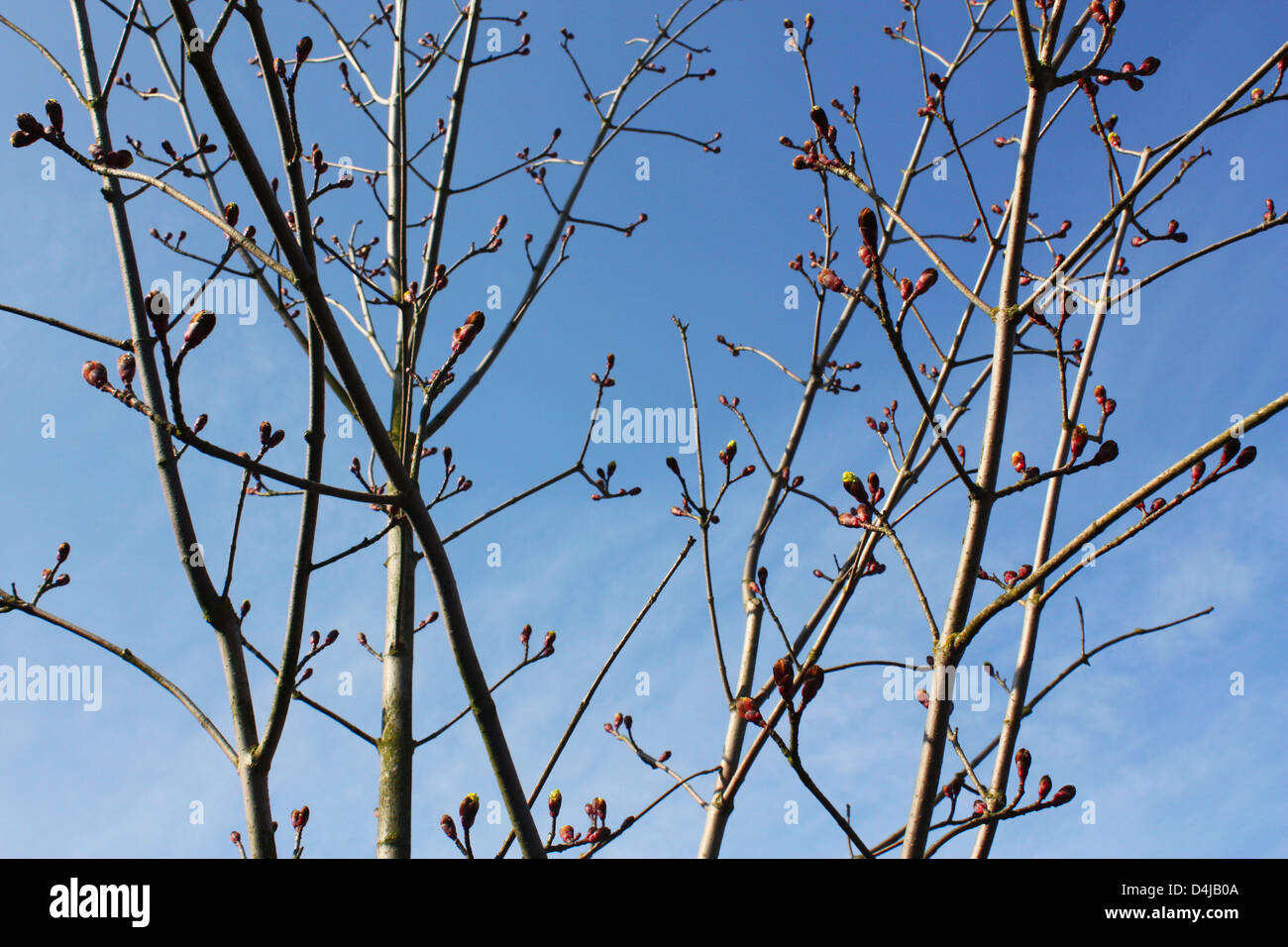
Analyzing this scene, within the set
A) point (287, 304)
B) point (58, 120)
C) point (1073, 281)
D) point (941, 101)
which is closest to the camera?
point (58, 120)

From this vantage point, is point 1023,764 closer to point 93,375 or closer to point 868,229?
point 868,229

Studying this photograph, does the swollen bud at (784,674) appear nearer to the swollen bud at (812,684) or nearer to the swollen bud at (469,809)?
the swollen bud at (812,684)

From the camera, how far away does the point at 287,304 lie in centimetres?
311

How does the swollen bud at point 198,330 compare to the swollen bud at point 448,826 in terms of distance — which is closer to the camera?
the swollen bud at point 198,330

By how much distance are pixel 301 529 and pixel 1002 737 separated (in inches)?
88.3

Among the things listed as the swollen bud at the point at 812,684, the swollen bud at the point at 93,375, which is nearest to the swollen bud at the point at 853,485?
the swollen bud at the point at 812,684

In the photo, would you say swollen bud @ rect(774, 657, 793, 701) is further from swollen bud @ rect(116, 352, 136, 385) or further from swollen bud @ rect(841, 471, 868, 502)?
swollen bud @ rect(116, 352, 136, 385)

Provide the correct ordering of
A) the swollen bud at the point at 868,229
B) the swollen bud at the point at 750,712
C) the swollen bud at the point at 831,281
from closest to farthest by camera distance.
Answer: the swollen bud at the point at 868,229 → the swollen bud at the point at 831,281 → the swollen bud at the point at 750,712

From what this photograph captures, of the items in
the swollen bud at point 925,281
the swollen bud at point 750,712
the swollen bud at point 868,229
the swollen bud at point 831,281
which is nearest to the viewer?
the swollen bud at point 868,229

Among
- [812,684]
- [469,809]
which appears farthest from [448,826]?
[812,684]

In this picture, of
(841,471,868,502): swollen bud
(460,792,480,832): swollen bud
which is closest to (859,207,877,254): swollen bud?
(841,471,868,502): swollen bud

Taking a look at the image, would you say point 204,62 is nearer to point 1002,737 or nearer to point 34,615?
point 34,615

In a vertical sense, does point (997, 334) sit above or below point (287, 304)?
below
